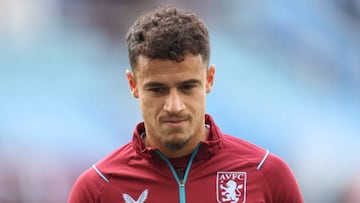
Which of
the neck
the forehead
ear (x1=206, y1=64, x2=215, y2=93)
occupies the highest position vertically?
the forehead

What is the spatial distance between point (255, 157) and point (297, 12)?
56.9 inches

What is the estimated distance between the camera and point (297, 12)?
311 centimetres

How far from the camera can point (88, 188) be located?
1809 mm

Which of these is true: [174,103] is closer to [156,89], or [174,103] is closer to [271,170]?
[156,89]

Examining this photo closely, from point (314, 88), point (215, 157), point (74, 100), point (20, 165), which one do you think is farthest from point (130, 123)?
point (215, 157)

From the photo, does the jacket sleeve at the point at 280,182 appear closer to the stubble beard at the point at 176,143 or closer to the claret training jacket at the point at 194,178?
the claret training jacket at the point at 194,178

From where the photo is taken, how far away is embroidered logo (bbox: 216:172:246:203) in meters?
1.76

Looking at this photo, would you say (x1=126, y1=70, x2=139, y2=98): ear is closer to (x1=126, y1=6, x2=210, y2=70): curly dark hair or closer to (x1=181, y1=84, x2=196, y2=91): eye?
(x1=126, y1=6, x2=210, y2=70): curly dark hair

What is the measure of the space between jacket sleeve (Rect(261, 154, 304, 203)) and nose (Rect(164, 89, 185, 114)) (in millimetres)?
326

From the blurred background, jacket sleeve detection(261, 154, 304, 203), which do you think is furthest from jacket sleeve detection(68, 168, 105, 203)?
the blurred background

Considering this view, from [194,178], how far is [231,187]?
10 centimetres

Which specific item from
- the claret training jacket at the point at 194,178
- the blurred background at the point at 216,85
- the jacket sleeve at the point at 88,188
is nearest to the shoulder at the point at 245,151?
the claret training jacket at the point at 194,178

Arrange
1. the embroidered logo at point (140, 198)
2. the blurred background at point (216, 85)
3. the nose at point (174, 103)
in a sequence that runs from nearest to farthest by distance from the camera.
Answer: the nose at point (174, 103) < the embroidered logo at point (140, 198) < the blurred background at point (216, 85)

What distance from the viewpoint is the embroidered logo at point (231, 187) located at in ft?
5.78
